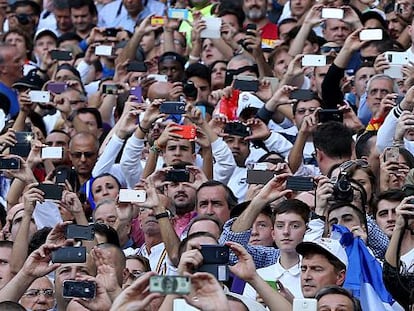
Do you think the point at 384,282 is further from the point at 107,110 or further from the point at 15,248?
the point at 107,110

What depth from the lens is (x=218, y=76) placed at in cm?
1576

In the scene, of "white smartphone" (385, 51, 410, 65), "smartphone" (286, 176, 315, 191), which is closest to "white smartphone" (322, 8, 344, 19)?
"white smartphone" (385, 51, 410, 65)

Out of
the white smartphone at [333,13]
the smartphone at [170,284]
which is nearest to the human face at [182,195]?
the white smartphone at [333,13]

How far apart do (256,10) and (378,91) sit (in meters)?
3.62

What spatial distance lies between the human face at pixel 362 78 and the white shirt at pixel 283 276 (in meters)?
3.53

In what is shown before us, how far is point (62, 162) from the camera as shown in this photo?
14953 millimetres

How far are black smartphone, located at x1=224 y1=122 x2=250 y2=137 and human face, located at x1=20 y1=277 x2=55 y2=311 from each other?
10.0 ft

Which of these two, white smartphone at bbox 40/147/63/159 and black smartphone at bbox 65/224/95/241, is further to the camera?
white smartphone at bbox 40/147/63/159

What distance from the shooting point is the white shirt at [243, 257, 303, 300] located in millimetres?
10914

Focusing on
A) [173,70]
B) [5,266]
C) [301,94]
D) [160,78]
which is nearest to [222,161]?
[301,94]

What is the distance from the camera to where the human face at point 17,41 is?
17281mm

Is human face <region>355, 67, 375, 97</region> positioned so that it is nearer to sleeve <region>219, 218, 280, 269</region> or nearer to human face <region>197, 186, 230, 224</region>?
human face <region>197, 186, 230, 224</region>

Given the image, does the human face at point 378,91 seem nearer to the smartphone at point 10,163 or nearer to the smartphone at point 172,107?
the smartphone at point 172,107

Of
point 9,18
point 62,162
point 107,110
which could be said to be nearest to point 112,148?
point 62,162
